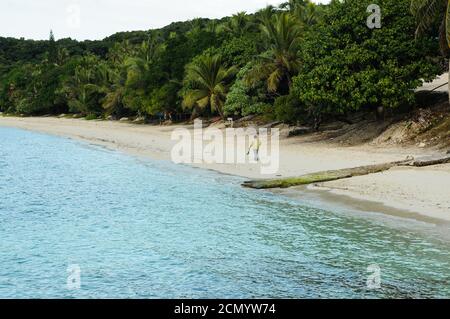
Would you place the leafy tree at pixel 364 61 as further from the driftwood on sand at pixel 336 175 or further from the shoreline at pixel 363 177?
the driftwood on sand at pixel 336 175

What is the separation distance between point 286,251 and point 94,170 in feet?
62.5

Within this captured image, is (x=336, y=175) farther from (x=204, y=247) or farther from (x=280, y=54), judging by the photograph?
(x=280, y=54)

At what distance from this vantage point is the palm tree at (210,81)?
4634 cm

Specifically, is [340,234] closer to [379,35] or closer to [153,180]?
[153,180]

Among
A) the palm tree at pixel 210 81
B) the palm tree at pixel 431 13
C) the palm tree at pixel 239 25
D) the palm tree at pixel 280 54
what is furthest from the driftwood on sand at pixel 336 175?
the palm tree at pixel 239 25

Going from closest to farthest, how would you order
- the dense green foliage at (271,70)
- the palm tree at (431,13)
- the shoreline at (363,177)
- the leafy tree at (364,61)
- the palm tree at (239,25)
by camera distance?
the shoreline at (363,177) < the palm tree at (431,13) < the leafy tree at (364,61) < the dense green foliage at (271,70) < the palm tree at (239,25)

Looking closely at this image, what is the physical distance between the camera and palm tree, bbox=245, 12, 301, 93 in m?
37.6

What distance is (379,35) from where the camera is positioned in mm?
28922

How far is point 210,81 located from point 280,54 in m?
10.2

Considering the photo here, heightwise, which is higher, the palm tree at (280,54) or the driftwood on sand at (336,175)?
the palm tree at (280,54)

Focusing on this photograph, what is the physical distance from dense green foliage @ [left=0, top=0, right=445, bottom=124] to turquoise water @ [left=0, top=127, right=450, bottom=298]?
389 inches

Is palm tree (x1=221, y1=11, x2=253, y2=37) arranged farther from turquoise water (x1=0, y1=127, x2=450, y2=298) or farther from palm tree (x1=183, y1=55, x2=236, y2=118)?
turquoise water (x1=0, y1=127, x2=450, y2=298)

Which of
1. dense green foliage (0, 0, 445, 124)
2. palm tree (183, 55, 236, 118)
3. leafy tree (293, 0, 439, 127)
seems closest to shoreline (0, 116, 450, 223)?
leafy tree (293, 0, 439, 127)

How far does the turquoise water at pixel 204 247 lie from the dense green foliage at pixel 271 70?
9878 mm
